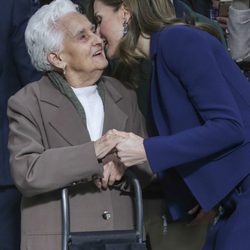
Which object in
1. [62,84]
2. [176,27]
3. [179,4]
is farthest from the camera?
[179,4]

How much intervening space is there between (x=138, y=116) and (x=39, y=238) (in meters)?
0.60

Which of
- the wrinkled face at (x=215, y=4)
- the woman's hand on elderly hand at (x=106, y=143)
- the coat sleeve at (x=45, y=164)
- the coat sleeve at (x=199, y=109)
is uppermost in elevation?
the coat sleeve at (x=199, y=109)

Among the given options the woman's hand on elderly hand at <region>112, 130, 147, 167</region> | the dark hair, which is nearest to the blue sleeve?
the dark hair

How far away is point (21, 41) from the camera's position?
10.4ft

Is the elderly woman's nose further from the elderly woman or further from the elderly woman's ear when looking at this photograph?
the elderly woman's ear

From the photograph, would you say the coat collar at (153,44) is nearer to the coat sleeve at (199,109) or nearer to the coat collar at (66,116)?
the coat sleeve at (199,109)

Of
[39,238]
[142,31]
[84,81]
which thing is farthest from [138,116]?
[39,238]

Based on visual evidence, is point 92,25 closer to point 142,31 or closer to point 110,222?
point 142,31

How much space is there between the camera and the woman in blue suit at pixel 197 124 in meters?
2.00

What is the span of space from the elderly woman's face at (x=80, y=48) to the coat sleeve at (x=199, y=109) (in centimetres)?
43

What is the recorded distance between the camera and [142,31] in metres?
2.25

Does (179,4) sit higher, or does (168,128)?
(179,4)

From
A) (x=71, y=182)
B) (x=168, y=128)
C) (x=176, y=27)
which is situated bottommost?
(x=71, y=182)

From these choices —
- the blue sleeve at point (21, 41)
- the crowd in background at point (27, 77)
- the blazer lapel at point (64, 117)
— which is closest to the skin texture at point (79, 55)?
the blazer lapel at point (64, 117)
